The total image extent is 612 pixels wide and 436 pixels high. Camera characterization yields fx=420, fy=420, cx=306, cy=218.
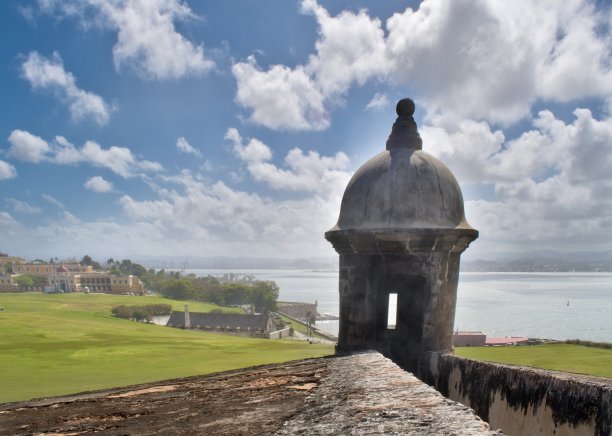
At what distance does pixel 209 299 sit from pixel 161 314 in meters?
31.2

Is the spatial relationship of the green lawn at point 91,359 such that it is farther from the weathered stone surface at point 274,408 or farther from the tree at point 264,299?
the tree at point 264,299

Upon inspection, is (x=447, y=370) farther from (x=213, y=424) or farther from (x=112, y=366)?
(x=112, y=366)

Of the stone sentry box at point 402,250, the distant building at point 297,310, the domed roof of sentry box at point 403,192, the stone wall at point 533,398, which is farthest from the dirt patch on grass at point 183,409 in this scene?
the distant building at point 297,310

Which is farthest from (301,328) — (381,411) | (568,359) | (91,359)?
(381,411)

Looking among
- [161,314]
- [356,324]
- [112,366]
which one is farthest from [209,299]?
[356,324]

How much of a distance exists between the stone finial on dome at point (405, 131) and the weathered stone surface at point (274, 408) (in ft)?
10.4

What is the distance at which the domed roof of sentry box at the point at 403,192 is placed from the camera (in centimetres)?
546

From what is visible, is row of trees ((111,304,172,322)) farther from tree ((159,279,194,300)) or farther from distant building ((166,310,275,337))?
tree ((159,279,194,300))

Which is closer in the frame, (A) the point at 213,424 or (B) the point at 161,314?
(A) the point at 213,424

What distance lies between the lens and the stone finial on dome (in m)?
5.96

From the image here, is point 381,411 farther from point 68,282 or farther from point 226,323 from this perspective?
point 68,282

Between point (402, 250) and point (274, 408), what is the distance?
333cm

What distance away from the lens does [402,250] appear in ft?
17.9

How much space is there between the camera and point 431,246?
5.37 m
